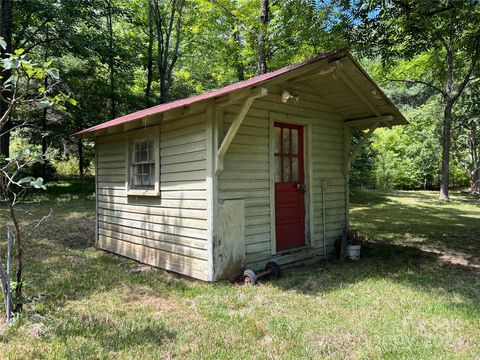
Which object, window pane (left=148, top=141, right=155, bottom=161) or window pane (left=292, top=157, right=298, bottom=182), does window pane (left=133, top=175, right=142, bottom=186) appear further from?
window pane (left=292, top=157, right=298, bottom=182)

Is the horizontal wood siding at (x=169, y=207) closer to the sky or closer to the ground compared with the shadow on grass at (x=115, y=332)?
closer to the sky

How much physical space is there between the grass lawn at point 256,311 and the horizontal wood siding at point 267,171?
61 centimetres

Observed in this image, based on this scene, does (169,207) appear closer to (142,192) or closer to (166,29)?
(142,192)

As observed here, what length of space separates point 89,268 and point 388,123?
224 inches

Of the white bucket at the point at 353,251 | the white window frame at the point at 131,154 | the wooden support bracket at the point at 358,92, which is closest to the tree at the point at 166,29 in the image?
the white window frame at the point at 131,154

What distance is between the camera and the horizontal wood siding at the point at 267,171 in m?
4.94

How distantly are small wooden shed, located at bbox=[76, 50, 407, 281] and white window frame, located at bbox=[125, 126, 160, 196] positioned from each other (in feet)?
0.06

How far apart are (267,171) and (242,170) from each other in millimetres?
513

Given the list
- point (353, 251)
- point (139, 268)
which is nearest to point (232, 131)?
point (139, 268)

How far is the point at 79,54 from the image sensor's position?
45.8ft

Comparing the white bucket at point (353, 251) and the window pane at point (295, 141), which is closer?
the window pane at point (295, 141)

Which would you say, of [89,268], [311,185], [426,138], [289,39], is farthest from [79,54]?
[426,138]

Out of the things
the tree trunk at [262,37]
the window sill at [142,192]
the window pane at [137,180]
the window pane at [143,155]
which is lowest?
the window sill at [142,192]

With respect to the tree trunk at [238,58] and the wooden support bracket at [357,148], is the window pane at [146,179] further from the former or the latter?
the tree trunk at [238,58]
